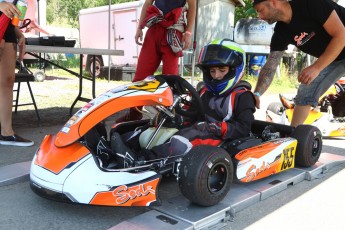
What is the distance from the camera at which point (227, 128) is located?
8.96 ft

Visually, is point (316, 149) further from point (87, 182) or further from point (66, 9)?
point (66, 9)

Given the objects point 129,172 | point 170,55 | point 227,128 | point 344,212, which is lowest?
point 344,212

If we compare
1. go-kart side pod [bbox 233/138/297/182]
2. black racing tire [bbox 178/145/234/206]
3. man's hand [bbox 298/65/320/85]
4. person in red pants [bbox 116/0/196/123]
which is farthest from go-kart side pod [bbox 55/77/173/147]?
person in red pants [bbox 116/0/196/123]

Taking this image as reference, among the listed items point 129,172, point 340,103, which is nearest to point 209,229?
point 129,172

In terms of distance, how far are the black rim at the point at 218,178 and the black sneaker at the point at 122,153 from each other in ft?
1.60

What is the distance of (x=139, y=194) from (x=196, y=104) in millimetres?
844

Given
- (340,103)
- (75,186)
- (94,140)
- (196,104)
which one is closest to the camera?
(75,186)

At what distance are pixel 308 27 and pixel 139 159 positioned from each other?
5.96 ft

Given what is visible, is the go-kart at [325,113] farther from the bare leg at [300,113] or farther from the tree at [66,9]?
the tree at [66,9]

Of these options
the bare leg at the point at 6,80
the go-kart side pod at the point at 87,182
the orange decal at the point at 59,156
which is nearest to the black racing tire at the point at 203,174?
the go-kart side pod at the point at 87,182

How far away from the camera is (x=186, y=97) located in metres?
2.84

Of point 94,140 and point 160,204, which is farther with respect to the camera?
point 94,140

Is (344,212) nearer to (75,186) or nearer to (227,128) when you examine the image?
(227,128)

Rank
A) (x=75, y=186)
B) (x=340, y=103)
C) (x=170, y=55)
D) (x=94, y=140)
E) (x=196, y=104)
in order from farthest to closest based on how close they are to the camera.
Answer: (x=340, y=103)
(x=170, y=55)
(x=196, y=104)
(x=94, y=140)
(x=75, y=186)
